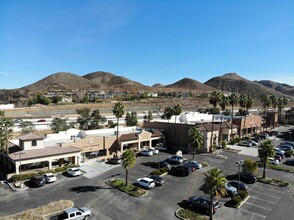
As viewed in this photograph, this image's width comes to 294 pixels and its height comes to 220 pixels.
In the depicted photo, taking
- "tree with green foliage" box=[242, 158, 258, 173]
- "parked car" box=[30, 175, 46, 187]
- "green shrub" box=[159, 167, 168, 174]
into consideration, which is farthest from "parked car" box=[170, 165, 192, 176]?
"parked car" box=[30, 175, 46, 187]

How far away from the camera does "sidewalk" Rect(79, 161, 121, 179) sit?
4397cm

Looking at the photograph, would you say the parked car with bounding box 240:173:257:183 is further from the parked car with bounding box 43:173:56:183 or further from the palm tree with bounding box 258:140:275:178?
the parked car with bounding box 43:173:56:183

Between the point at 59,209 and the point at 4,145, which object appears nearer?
the point at 59,209

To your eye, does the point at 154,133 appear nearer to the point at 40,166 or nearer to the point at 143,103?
the point at 40,166

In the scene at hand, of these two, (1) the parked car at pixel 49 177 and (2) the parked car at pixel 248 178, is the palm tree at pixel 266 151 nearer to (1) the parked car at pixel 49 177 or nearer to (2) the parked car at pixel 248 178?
(2) the parked car at pixel 248 178

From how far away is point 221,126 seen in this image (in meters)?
69.7

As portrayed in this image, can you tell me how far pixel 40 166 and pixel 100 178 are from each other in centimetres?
1192

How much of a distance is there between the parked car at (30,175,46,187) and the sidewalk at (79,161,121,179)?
278 inches

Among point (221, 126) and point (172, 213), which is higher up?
point (221, 126)

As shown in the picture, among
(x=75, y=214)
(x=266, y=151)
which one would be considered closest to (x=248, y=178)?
(x=266, y=151)

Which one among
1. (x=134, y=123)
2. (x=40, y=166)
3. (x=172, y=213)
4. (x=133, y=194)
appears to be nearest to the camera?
(x=172, y=213)

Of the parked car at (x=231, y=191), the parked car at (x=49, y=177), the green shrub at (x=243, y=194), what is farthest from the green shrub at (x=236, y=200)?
the parked car at (x=49, y=177)

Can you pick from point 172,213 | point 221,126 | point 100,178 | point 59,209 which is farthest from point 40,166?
point 221,126

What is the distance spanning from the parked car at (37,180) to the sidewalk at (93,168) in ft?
23.2
